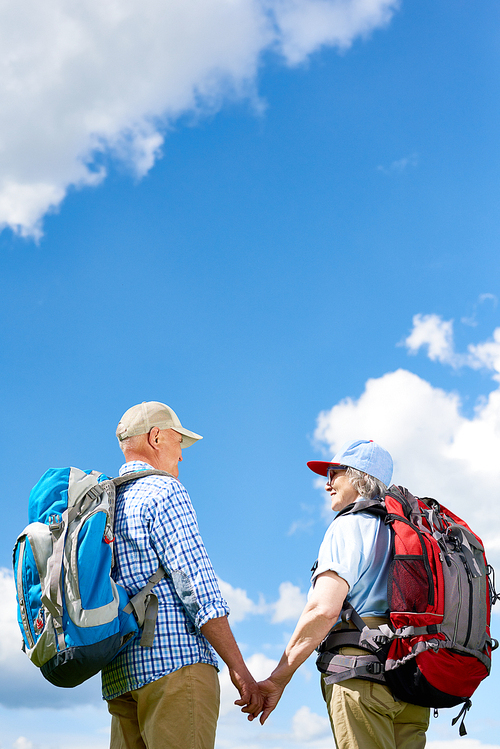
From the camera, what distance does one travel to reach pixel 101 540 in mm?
4332

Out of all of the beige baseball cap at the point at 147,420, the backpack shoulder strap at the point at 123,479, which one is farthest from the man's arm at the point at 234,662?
the beige baseball cap at the point at 147,420

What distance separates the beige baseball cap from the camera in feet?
17.7

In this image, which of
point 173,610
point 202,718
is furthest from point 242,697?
point 173,610

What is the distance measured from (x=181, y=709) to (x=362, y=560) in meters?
1.56

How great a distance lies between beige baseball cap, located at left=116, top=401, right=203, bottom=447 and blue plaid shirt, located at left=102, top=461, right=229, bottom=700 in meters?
0.72

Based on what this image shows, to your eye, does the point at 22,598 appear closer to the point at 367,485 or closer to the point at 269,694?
the point at 269,694

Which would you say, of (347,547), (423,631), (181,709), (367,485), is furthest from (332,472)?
(181,709)

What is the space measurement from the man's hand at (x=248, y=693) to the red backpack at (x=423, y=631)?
49cm

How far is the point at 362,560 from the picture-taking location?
484 centimetres

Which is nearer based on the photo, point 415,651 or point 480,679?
point 415,651

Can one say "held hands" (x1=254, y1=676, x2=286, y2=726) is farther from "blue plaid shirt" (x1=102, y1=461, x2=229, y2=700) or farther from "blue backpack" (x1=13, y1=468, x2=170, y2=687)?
"blue backpack" (x1=13, y1=468, x2=170, y2=687)

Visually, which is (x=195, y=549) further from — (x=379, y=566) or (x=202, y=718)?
(x=379, y=566)

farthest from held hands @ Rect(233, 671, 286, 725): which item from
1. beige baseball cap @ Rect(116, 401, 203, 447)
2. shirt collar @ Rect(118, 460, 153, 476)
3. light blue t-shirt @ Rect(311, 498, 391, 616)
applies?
beige baseball cap @ Rect(116, 401, 203, 447)

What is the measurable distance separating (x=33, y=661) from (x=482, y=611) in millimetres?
3092
